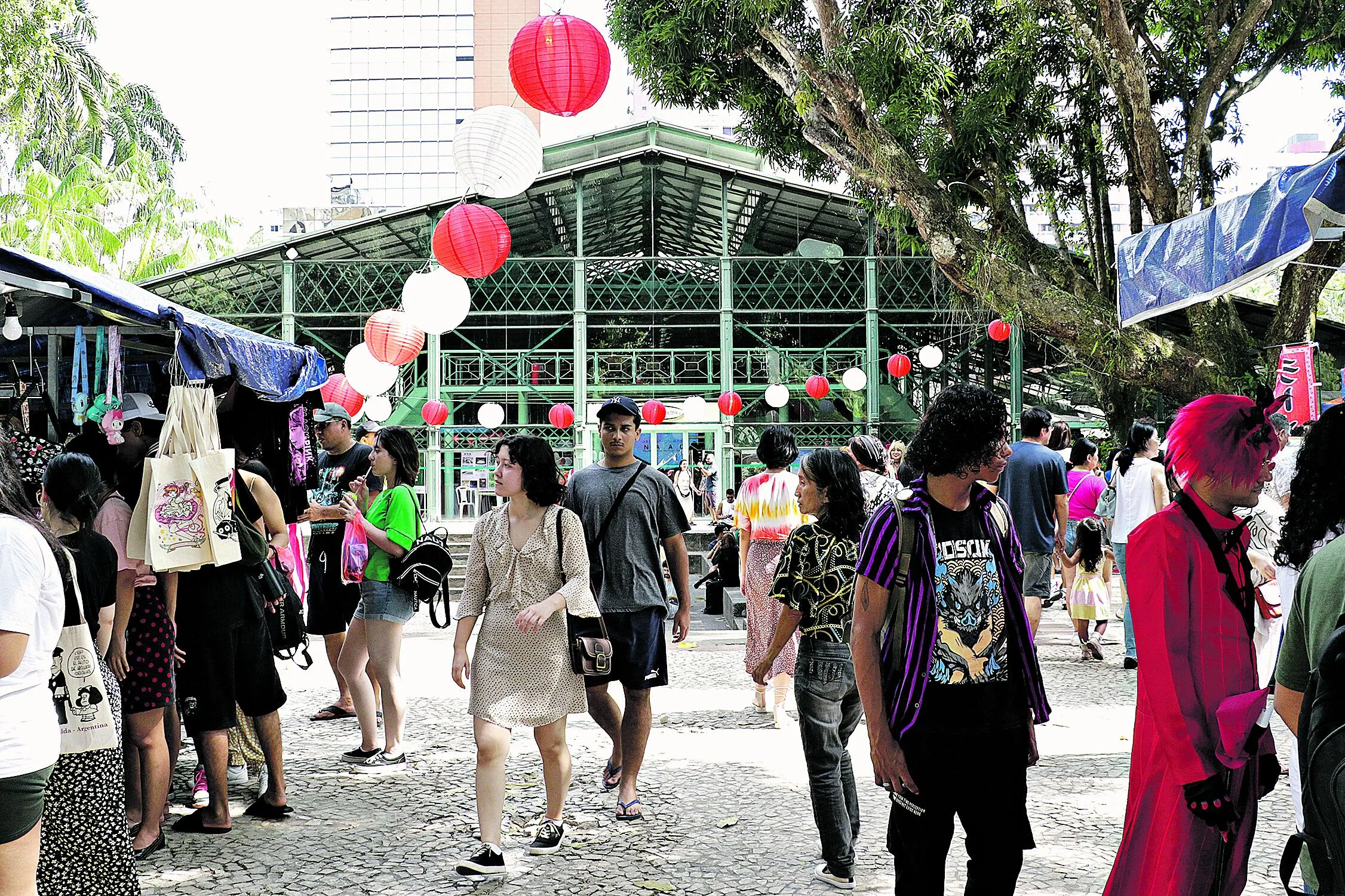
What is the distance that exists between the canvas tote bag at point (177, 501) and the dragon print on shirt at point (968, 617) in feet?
9.51

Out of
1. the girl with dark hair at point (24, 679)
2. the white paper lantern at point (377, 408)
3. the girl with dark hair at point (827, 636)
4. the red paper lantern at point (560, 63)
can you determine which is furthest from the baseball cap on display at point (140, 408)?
the white paper lantern at point (377, 408)

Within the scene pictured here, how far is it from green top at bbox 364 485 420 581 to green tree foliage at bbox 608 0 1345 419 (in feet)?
22.1

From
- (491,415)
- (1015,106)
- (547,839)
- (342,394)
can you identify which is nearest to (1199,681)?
(547,839)

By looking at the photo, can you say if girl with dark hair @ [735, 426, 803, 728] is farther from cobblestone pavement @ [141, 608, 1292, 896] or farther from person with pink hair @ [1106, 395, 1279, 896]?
person with pink hair @ [1106, 395, 1279, 896]

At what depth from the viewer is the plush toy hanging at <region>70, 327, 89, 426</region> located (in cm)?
585

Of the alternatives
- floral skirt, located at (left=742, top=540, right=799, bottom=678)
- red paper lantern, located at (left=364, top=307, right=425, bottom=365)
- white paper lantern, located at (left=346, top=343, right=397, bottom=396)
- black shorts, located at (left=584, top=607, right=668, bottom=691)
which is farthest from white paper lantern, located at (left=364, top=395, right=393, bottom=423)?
black shorts, located at (left=584, top=607, right=668, bottom=691)

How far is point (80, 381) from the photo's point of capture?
589 centimetres

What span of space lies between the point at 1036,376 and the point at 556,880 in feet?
67.7

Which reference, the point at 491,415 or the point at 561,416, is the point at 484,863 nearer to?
the point at 491,415

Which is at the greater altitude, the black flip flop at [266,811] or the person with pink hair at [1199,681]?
the person with pink hair at [1199,681]

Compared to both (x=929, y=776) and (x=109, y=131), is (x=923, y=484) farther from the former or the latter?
(x=109, y=131)

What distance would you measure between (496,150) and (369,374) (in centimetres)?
444

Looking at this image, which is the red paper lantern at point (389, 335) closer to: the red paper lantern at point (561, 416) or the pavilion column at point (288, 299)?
the red paper lantern at point (561, 416)

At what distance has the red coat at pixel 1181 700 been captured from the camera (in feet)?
8.30
